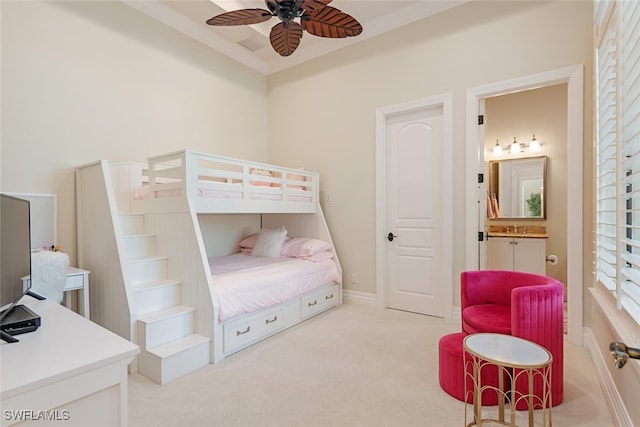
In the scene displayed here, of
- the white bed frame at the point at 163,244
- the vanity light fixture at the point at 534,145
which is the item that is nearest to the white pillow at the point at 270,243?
the white bed frame at the point at 163,244

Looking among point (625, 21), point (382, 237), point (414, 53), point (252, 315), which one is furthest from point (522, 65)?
point (252, 315)

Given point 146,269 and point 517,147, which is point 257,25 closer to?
point 146,269

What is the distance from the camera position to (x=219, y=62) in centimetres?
409

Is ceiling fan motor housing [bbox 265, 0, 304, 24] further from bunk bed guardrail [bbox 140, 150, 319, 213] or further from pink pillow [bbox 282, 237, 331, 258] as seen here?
pink pillow [bbox 282, 237, 331, 258]

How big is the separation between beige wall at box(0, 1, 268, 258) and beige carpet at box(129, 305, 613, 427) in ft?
5.93

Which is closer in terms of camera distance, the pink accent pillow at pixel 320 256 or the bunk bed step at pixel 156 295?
the bunk bed step at pixel 156 295

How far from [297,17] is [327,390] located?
99.2 inches

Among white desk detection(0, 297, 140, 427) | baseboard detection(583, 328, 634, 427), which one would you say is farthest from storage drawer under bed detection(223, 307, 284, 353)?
baseboard detection(583, 328, 634, 427)

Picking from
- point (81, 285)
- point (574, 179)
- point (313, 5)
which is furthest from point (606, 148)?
point (81, 285)

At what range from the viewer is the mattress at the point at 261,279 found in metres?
2.52

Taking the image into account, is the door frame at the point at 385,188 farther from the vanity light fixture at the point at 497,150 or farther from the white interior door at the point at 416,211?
the vanity light fixture at the point at 497,150

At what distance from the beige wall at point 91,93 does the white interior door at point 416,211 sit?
2.23 metres

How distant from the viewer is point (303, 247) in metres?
3.67

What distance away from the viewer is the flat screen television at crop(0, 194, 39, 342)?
1.24 meters
